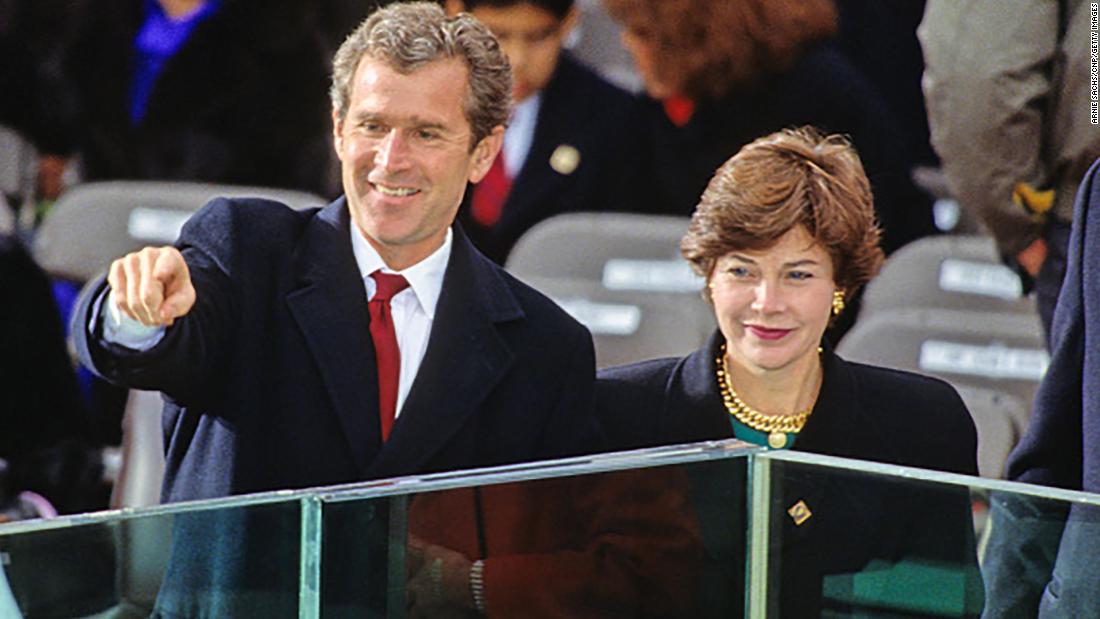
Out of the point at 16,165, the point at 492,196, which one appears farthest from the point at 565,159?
the point at 16,165

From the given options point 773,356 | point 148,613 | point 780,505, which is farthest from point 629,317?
point 148,613

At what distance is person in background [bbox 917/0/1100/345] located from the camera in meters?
3.42

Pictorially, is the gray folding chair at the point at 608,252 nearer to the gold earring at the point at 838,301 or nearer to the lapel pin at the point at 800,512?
the gold earring at the point at 838,301

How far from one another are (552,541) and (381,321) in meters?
0.42

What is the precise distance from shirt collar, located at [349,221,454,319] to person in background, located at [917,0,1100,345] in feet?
4.38

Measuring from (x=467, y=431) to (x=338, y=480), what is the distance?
0.17 meters

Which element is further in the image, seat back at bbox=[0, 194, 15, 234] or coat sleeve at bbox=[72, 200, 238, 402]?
seat back at bbox=[0, 194, 15, 234]

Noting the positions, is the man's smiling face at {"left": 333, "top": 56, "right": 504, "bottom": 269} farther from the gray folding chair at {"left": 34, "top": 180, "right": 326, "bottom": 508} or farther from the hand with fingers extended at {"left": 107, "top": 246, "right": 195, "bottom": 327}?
the gray folding chair at {"left": 34, "top": 180, "right": 326, "bottom": 508}

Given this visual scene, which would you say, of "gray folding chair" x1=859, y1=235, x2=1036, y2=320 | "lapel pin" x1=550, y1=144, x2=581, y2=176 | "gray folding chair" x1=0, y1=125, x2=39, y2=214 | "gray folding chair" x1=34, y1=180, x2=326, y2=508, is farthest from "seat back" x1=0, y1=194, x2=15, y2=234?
"gray folding chair" x1=859, y1=235, x2=1036, y2=320

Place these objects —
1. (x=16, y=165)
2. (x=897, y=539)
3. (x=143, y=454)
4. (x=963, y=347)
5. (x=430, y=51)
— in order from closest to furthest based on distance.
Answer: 1. (x=897, y=539)
2. (x=430, y=51)
3. (x=143, y=454)
4. (x=963, y=347)
5. (x=16, y=165)

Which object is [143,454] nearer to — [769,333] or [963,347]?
[769,333]

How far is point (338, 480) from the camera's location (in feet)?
8.08

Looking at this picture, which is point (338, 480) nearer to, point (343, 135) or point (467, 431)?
point (467, 431)

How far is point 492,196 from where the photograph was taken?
434cm
